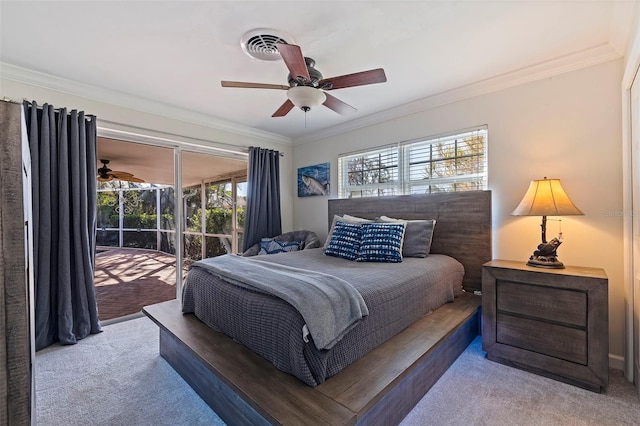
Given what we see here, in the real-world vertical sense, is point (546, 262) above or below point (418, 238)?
below

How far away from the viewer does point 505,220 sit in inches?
106

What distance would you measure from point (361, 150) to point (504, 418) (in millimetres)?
3050

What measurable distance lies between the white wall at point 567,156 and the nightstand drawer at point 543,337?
0.58 metres

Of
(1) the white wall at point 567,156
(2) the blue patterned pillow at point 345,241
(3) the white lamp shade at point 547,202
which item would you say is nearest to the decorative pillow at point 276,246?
(2) the blue patterned pillow at point 345,241

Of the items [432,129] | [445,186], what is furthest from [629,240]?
[432,129]

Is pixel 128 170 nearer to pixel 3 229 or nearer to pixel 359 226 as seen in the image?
pixel 359 226

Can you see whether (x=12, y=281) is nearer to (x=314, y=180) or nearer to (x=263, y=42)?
(x=263, y=42)

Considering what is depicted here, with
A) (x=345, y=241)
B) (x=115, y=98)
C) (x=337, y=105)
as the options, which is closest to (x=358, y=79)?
(x=337, y=105)

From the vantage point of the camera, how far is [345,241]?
2910 millimetres

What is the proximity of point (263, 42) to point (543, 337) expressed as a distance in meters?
2.92

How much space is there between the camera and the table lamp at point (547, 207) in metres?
2.11

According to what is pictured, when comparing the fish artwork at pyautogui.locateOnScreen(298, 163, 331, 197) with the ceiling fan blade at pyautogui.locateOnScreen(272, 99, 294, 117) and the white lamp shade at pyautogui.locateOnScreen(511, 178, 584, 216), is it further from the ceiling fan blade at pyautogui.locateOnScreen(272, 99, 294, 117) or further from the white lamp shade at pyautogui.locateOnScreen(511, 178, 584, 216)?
the white lamp shade at pyautogui.locateOnScreen(511, 178, 584, 216)

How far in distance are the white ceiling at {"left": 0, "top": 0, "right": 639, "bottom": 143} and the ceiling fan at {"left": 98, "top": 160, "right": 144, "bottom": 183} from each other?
2.87 ft

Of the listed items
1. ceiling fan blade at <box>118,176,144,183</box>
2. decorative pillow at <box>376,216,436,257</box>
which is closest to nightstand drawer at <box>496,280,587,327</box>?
decorative pillow at <box>376,216,436,257</box>
